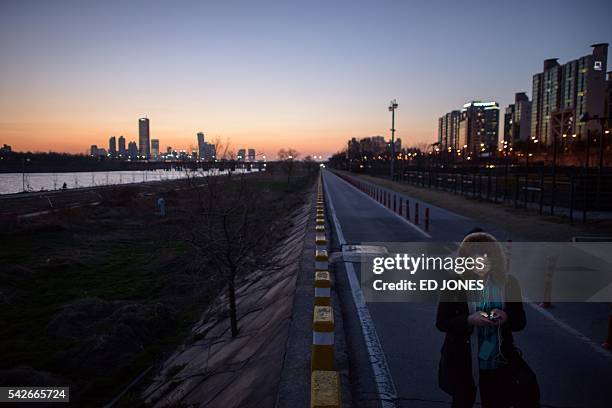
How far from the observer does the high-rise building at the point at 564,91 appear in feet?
465

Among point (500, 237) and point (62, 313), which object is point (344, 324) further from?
point (500, 237)

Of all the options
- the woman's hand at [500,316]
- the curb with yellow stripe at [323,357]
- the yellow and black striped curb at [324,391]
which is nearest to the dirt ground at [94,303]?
the curb with yellow stripe at [323,357]

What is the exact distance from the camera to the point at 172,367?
761 centimetres

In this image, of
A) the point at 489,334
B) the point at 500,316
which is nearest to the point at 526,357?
the point at 489,334

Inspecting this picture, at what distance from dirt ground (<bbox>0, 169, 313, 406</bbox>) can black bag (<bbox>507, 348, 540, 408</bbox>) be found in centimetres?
575

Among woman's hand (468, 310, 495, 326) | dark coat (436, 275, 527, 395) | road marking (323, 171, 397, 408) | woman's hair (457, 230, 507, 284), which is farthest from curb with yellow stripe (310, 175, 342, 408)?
woman's hair (457, 230, 507, 284)

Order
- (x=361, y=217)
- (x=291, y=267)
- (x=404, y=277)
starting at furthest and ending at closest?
1. (x=361, y=217)
2. (x=291, y=267)
3. (x=404, y=277)

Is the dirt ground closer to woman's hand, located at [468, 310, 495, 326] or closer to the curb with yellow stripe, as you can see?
the curb with yellow stripe

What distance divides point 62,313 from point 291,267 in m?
5.60

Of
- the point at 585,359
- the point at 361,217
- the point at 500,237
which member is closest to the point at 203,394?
the point at 585,359

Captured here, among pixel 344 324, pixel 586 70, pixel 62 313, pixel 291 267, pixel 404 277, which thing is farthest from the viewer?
pixel 586 70

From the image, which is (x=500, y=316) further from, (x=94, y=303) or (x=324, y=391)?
(x=94, y=303)

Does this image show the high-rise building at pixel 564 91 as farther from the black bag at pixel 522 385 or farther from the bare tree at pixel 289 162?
the black bag at pixel 522 385

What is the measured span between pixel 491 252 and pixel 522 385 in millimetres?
930
